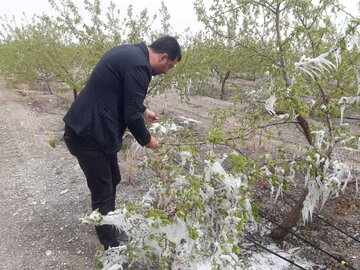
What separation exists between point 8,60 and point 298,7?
974 centimetres

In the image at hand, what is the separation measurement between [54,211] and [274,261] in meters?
2.48

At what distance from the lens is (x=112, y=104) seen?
2.48m

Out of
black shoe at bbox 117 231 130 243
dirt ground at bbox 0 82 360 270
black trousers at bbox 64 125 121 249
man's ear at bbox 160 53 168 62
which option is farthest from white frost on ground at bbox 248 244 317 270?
man's ear at bbox 160 53 168 62

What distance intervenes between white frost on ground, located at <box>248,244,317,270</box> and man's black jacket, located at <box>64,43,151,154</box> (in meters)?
1.65

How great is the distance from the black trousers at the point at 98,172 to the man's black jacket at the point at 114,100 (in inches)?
3.1

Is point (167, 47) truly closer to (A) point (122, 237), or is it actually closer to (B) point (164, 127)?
(B) point (164, 127)

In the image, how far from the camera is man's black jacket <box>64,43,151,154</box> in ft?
7.68

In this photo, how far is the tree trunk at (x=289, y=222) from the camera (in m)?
3.33

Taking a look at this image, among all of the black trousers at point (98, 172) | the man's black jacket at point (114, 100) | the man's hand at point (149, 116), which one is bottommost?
the black trousers at point (98, 172)

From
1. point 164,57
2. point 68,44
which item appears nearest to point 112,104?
point 164,57

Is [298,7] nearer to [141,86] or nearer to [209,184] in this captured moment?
[141,86]

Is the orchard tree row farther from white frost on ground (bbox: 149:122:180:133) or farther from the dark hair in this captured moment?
the dark hair

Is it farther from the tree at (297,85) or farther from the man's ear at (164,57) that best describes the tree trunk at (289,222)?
the man's ear at (164,57)

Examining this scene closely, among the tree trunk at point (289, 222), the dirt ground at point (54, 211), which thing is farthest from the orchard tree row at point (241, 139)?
the dirt ground at point (54, 211)
